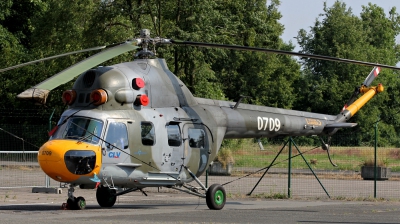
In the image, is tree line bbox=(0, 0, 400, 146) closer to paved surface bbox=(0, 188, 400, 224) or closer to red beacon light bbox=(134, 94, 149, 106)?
paved surface bbox=(0, 188, 400, 224)

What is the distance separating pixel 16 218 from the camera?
1393 centimetres

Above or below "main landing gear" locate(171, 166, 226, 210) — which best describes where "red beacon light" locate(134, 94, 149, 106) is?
above

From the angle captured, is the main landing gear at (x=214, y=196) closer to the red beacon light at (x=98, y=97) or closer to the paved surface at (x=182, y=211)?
the paved surface at (x=182, y=211)

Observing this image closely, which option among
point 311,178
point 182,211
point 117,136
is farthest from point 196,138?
point 311,178

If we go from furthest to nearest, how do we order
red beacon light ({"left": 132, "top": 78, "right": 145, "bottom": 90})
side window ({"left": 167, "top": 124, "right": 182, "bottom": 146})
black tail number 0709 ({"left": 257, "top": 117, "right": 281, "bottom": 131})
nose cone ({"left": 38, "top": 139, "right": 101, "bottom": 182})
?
1. black tail number 0709 ({"left": 257, "top": 117, "right": 281, "bottom": 131})
2. side window ({"left": 167, "top": 124, "right": 182, "bottom": 146})
3. red beacon light ({"left": 132, "top": 78, "right": 145, "bottom": 90})
4. nose cone ({"left": 38, "top": 139, "right": 101, "bottom": 182})

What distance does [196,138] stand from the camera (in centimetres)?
1756

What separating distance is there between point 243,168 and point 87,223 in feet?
67.7

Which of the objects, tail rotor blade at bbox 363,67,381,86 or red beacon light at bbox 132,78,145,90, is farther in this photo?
tail rotor blade at bbox 363,67,381,86

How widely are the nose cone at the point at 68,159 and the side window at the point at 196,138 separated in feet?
9.41

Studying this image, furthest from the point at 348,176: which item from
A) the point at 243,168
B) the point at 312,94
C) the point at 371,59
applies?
the point at 371,59

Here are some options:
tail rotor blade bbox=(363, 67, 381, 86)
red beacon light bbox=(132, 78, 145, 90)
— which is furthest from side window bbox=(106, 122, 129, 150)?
tail rotor blade bbox=(363, 67, 381, 86)

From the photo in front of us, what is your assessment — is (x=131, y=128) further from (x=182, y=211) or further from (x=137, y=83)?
(x=182, y=211)

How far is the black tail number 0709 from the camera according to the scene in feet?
64.1

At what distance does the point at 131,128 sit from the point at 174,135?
1.26 meters
